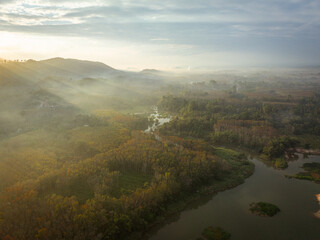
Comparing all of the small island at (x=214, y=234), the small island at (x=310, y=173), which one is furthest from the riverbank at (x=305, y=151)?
the small island at (x=214, y=234)

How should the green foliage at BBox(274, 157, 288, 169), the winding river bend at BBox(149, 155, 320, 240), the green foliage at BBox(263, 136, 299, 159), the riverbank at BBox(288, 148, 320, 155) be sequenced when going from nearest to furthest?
the winding river bend at BBox(149, 155, 320, 240) < the green foliage at BBox(274, 157, 288, 169) < the green foliage at BBox(263, 136, 299, 159) < the riverbank at BBox(288, 148, 320, 155)

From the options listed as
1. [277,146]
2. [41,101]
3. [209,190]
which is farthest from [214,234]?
[41,101]

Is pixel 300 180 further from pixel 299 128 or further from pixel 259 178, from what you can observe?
pixel 299 128

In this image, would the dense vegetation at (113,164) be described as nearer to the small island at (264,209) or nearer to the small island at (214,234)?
the small island at (214,234)

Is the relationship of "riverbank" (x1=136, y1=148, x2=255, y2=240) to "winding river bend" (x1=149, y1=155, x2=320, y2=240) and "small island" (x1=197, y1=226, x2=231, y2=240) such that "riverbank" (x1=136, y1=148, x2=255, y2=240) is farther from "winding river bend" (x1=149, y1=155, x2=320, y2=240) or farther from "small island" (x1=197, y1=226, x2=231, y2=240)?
"small island" (x1=197, y1=226, x2=231, y2=240)

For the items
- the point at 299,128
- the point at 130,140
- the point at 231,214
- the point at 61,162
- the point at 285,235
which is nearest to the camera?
the point at 285,235

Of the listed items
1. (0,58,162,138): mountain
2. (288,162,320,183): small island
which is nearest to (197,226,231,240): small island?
(288,162,320,183): small island

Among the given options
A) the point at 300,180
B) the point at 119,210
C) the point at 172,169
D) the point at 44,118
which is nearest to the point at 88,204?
the point at 119,210
